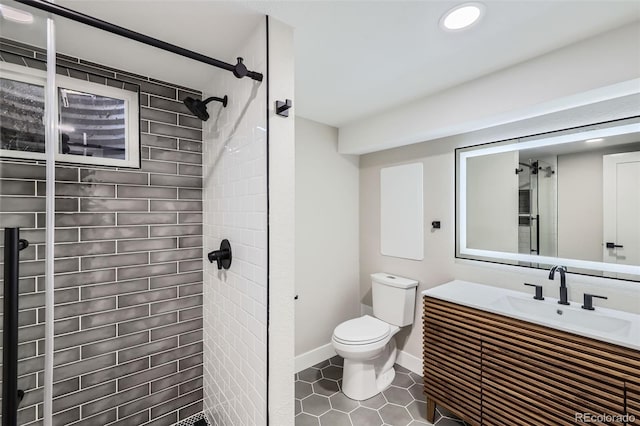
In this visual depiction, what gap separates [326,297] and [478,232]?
4.89ft

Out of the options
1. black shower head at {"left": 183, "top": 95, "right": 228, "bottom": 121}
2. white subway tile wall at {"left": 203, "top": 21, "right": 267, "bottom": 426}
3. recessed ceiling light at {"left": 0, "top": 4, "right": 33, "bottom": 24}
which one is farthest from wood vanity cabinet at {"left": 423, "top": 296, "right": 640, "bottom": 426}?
recessed ceiling light at {"left": 0, "top": 4, "right": 33, "bottom": 24}

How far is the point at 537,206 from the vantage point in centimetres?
189

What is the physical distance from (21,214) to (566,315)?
2.83 m

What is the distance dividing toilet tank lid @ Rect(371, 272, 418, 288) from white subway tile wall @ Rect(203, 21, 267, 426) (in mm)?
1442

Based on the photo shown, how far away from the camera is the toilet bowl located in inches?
79.6

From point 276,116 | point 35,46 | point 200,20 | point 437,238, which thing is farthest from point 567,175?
point 35,46

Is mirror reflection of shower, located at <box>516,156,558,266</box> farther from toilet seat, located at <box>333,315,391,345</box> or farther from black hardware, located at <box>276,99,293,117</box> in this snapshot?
black hardware, located at <box>276,99,293,117</box>

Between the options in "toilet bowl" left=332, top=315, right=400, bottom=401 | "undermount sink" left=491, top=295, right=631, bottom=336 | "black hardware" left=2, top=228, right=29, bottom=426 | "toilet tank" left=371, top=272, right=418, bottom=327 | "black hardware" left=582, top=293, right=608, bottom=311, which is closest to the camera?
"black hardware" left=2, top=228, right=29, bottom=426

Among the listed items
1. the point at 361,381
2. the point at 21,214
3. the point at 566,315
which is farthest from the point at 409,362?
the point at 21,214

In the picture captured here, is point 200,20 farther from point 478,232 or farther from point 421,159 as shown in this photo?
point 478,232

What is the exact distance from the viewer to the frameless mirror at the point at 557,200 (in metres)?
1.55

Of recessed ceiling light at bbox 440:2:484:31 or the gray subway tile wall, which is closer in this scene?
recessed ceiling light at bbox 440:2:484:31

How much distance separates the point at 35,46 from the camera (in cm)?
100

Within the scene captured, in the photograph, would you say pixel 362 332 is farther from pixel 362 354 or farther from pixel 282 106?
pixel 282 106
